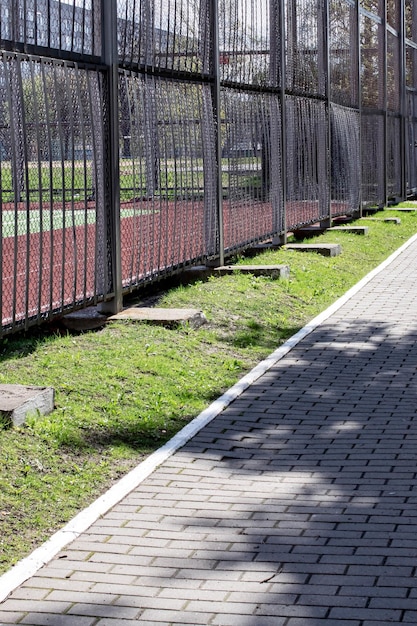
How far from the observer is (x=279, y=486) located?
20.4 feet

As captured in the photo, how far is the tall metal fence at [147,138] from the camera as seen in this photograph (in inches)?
334

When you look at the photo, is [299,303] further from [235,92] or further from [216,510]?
[216,510]

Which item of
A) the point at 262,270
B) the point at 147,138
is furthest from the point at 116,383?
the point at 262,270

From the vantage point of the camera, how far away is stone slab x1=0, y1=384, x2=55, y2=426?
268 inches

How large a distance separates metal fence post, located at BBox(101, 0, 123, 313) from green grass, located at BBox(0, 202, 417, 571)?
2.34ft

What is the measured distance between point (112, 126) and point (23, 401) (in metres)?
3.60

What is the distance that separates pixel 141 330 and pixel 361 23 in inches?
659

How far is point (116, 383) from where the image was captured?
8.17m

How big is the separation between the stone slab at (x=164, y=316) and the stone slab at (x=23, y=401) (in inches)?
114

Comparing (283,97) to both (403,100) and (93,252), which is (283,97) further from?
(403,100)

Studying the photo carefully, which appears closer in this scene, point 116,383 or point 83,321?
point 116,383

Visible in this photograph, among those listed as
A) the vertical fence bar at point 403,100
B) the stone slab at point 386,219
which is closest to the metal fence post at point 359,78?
the stone slab at point 386,219

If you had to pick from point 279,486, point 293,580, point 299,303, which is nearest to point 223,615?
point 293,580

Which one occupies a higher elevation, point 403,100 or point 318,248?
point 403,100
